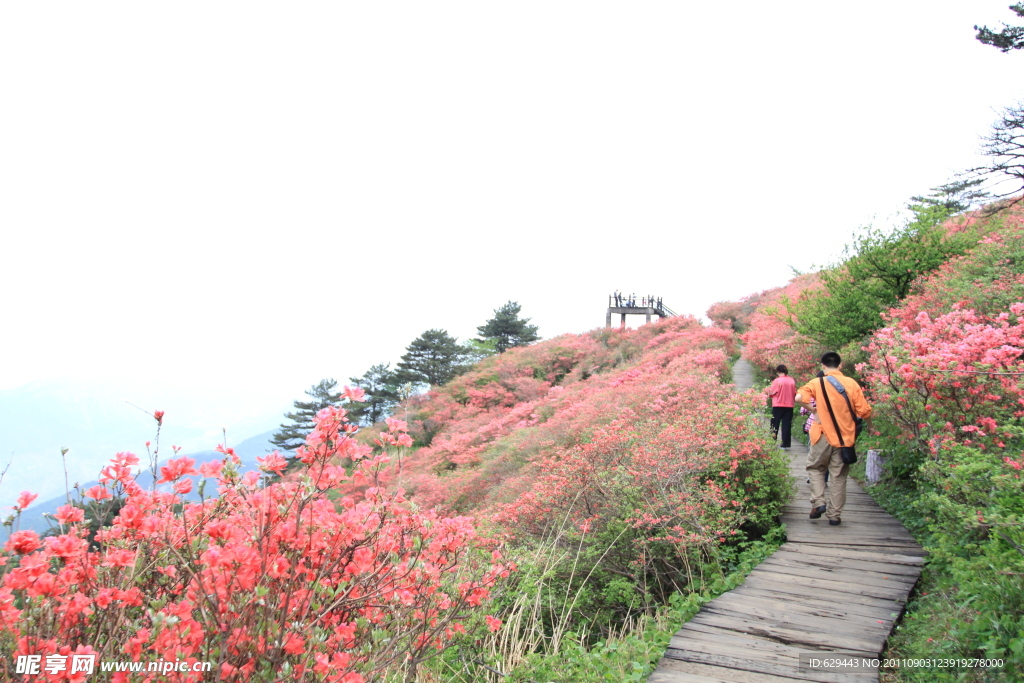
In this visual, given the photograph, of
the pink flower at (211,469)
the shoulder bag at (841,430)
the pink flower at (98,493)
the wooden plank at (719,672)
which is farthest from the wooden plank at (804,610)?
the pink flower at (98,493)

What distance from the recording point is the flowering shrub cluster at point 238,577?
179 cm

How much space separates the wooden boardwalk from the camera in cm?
311

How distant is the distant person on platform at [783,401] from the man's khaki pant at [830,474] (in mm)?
2427

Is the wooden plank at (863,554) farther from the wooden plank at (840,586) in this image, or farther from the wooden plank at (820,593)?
the wooden plank at (820,593)

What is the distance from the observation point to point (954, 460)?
4000mm

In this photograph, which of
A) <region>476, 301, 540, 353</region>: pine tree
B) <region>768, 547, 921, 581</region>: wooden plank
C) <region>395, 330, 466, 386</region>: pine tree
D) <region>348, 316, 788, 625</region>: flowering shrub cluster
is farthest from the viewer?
<region>476, 301, 540, 353</region>: pine tree

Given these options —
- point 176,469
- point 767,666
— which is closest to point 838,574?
point 767,666

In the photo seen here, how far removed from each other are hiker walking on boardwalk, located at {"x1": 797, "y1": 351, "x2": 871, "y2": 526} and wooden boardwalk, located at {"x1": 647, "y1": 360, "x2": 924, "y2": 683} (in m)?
0.26

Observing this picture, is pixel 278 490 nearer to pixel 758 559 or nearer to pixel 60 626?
pixel 60 626

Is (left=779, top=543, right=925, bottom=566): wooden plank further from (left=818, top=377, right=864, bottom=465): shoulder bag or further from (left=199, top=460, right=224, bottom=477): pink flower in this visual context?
(left=199, top=460, right=224, bottom=477): pink flower

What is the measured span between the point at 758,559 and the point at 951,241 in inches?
311

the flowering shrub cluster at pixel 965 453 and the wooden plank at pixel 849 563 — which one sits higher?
the flowering shrub cluster at pixel 965 453

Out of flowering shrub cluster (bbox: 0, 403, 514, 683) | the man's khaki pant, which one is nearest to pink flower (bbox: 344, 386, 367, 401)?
flowering shrub cluster (bbox: 0, 403, 514, 683)

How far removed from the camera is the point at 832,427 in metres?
5.15
